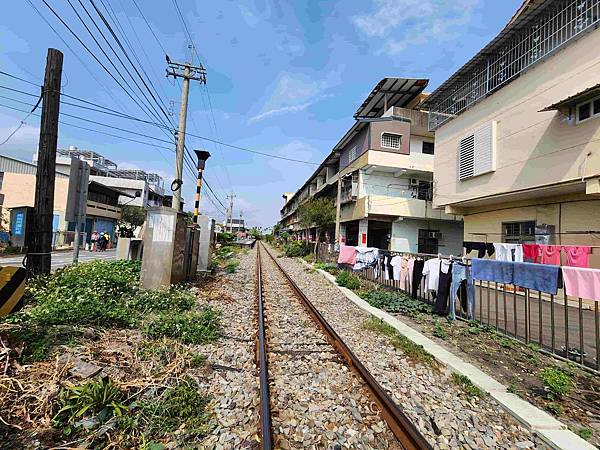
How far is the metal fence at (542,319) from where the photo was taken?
4859mm

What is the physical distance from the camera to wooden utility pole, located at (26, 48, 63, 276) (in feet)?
22.4

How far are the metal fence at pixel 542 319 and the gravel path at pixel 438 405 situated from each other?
85.8 inches

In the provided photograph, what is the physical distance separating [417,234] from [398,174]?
4.36 meters

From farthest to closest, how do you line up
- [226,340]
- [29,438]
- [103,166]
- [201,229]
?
[103,166]
[201,229]
[226,340]
[29,438]

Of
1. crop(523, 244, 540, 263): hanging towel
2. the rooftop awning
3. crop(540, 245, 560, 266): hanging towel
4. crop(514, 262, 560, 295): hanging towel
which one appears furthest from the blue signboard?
the rooftop awning

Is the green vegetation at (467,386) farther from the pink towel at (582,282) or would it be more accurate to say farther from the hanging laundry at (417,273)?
the hanging laundry at (417,273)

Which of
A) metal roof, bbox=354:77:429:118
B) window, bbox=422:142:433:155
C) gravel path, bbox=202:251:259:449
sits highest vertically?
metal roof, bbox=354:77:429:118

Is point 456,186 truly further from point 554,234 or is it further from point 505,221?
point 554,234

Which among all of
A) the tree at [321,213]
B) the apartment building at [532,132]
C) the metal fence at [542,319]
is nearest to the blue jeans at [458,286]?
the metal fence at [542,319]

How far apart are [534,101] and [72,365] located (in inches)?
525

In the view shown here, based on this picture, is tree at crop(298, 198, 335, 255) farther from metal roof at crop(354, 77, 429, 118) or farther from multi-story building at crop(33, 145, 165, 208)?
multi-story building at crop(33, 145, 165, 208)

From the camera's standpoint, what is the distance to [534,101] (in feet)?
32.9


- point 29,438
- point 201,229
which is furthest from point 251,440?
point 201,229

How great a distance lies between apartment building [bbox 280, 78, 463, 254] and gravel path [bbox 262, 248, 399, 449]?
640 inches
